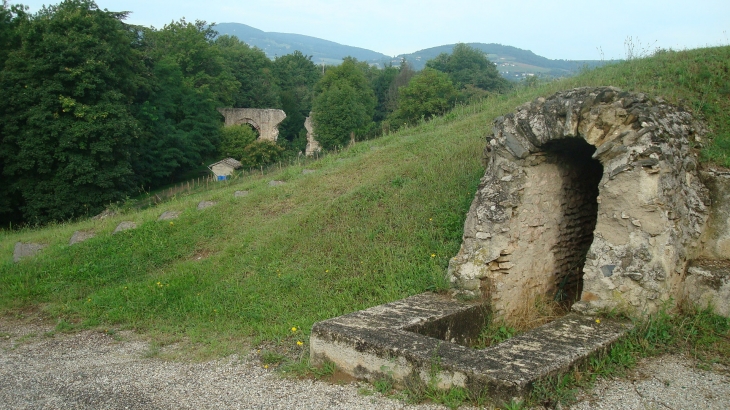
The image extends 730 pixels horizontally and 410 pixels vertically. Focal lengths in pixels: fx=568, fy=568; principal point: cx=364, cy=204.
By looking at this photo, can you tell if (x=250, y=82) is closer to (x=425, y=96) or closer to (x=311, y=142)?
(x=311, y=142)

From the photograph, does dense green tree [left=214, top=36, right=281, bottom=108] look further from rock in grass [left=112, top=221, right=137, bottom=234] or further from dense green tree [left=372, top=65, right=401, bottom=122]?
rock in grass [left=112, top=221, right=137, bottom=234]

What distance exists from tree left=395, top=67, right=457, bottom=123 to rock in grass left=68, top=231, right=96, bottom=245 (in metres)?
28.5

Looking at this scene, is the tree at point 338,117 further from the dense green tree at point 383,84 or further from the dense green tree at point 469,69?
the dense green tree at point 383,84

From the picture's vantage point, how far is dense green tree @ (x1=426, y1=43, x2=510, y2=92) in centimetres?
5856

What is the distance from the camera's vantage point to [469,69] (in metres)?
64.5

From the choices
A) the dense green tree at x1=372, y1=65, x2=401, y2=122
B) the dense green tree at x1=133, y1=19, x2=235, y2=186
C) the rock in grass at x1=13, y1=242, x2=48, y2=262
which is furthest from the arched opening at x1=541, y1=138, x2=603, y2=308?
the dense green tree at x1=372, y1=65, x2=401, y2=122

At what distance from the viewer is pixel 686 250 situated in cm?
665

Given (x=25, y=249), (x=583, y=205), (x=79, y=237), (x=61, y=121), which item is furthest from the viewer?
(x=61, y=121)

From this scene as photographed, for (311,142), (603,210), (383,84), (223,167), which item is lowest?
(223,167)

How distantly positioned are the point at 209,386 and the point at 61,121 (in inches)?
826

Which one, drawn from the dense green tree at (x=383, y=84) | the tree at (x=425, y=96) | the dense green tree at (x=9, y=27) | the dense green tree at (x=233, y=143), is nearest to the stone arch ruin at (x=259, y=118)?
the dense green tree at (x=233, y=143)

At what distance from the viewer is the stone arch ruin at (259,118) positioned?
50.5 meters

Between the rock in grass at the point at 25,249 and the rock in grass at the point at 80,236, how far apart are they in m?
0.70

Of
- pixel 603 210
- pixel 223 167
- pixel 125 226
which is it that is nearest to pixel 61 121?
pixel 125 226
